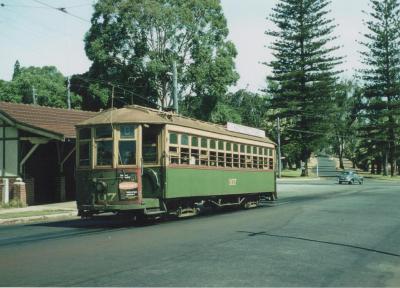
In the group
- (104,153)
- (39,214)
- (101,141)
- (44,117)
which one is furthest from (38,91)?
(104,153)

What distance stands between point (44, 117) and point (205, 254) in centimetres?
1795

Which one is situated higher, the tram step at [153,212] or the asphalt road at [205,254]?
the tram step at [153,212]

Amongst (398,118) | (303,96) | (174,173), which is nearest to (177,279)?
(174,173)

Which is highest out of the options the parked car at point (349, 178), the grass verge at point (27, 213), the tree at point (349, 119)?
the tree at point (349, 119)

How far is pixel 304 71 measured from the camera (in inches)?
2581

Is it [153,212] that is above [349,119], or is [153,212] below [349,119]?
below

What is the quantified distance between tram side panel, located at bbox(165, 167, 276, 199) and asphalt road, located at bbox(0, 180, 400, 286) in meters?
1.15

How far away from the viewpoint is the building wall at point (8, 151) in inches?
932

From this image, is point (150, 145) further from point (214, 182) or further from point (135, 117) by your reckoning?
point (214, 182)

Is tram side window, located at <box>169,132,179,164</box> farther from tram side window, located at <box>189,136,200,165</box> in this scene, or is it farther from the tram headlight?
the tram headlight

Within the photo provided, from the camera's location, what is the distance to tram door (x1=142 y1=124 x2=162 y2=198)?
15.1 metres

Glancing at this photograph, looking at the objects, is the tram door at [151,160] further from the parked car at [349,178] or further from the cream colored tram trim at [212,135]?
the parked car at [349,178]

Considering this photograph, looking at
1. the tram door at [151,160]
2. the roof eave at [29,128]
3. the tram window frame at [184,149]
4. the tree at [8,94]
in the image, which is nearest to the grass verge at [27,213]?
the roof eave at [29,128]

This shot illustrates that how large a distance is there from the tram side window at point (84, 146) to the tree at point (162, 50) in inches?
1013
